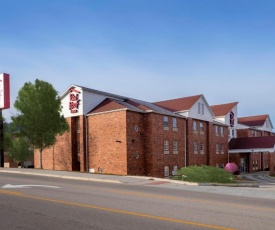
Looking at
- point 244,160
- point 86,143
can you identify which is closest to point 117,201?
point 86,143

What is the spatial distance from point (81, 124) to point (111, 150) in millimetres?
5065

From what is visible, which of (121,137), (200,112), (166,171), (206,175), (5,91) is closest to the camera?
(206,175)

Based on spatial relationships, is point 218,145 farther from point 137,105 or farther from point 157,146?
point 137,105

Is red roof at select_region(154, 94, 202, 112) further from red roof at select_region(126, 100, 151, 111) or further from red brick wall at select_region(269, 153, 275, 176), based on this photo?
red brick wall at select_region(269, 153, 275, 176)

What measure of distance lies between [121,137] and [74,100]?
777 centimetres

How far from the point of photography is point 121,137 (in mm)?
35438

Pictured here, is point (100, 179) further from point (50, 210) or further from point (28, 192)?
point (50, 210)

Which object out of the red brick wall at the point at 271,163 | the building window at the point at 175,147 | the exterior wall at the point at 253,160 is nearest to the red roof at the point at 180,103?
the building window at the point at 175,147

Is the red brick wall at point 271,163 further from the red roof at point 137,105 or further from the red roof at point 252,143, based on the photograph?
the red roof at point 137,105

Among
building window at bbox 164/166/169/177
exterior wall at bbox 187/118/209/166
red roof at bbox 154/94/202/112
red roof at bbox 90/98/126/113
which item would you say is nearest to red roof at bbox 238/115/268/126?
exterior wall at bbox 187/118/209/166

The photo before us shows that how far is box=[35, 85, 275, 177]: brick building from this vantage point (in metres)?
35.9

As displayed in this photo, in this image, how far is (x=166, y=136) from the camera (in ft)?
131

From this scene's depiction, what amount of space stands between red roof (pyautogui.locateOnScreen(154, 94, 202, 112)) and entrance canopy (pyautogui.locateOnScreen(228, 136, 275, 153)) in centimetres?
1401

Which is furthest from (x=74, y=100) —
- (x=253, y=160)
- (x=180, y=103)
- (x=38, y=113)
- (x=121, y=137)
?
(x=253, y=160)
